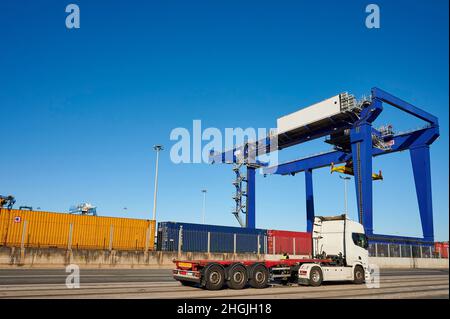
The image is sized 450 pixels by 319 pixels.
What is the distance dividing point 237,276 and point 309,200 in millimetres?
41887

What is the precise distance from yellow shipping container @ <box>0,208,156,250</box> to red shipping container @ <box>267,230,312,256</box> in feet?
39.1

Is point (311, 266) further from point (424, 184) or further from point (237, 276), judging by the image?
point (424, 184)

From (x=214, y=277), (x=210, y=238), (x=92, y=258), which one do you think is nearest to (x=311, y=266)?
(x=214, y=277)

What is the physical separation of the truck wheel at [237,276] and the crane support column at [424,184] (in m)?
35.6

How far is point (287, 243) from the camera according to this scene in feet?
124

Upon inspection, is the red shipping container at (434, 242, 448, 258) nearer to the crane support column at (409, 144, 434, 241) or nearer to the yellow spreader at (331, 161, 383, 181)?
the crane support column at (409, 144, 434, 241)

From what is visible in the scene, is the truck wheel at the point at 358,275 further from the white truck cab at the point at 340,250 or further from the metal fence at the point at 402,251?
the metal fence at the point at 402,251

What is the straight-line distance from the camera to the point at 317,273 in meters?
15.0

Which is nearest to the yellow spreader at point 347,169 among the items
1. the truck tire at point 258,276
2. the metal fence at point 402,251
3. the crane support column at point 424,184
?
the crane support column at point 424,184

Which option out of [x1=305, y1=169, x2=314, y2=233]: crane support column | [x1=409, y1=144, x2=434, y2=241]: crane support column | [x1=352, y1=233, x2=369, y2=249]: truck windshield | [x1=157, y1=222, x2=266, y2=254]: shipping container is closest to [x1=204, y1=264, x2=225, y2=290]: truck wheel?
[x1=352, y1=233, x2=369, y2=249]: truck windshield

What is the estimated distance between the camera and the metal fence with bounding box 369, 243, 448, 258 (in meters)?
36.6
